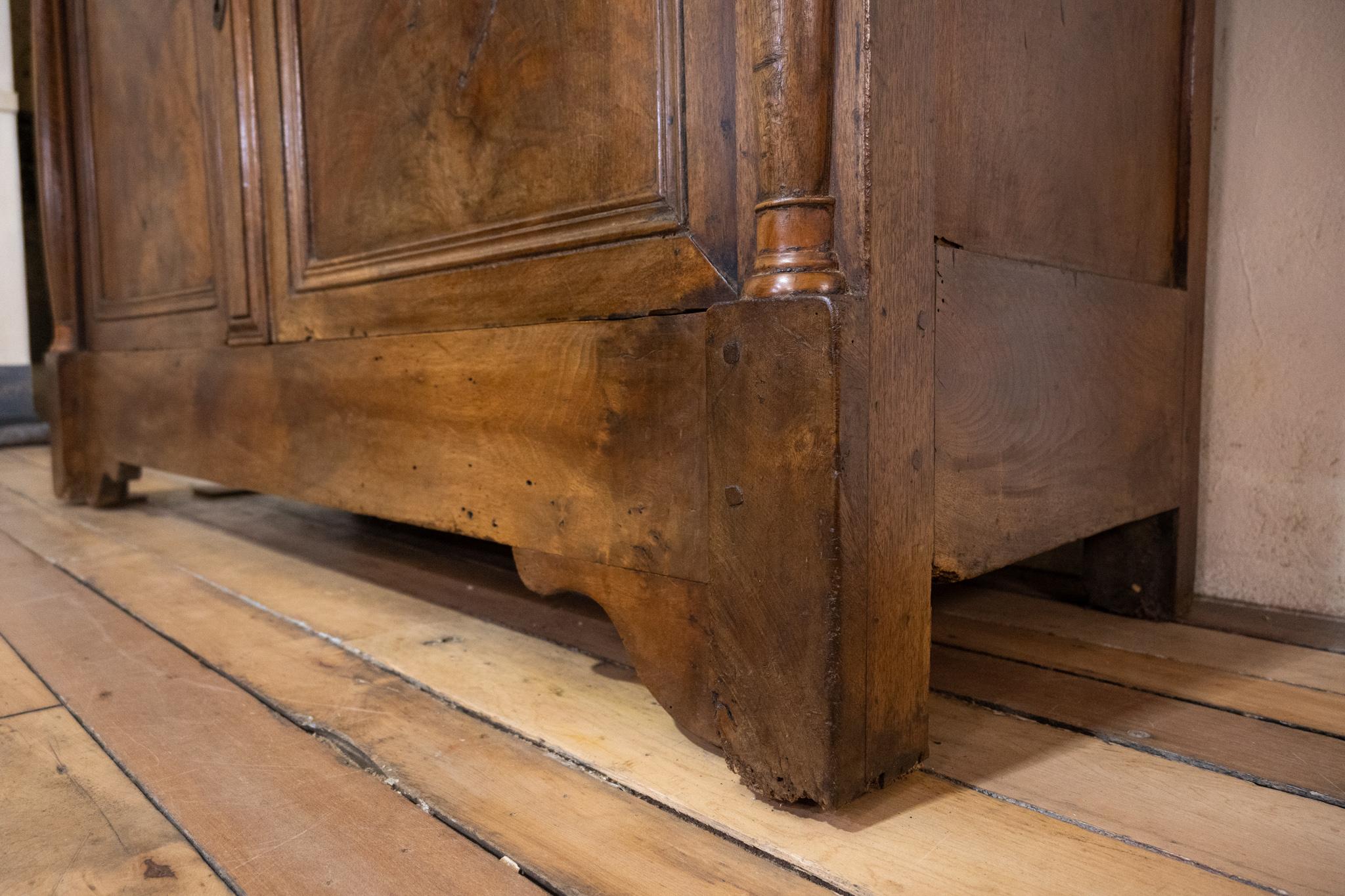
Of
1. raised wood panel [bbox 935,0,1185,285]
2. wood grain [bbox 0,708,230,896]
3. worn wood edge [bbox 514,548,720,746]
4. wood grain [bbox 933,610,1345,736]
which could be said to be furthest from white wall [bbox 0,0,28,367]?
raised wood panel [bbox 935,0,1185,285]

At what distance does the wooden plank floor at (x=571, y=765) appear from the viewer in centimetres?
53

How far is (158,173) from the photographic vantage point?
4.98 ft

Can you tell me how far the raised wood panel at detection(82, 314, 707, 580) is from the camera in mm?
689

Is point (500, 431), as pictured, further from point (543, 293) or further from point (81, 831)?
point (81, 831)

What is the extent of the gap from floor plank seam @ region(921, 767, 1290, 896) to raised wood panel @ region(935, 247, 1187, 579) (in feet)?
0.49

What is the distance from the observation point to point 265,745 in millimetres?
716

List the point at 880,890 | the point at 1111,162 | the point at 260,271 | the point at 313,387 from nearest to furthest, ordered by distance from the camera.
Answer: the point at 880,890 → the point at 1111,162 → the point at 313,387 → the point at 260,271

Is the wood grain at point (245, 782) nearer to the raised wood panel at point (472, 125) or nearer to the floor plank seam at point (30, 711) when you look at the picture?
the floor plank seam at point (30, 711)

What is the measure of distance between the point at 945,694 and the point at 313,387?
826 mm

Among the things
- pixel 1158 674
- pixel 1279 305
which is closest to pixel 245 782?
pixel 1158 674

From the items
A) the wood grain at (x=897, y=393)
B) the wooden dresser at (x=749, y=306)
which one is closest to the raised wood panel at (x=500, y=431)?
the wooden dresser at (x=749, y=306)

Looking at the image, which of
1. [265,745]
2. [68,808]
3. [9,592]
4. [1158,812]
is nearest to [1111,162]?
[1158,812]

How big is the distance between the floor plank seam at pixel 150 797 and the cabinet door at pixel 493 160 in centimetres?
47

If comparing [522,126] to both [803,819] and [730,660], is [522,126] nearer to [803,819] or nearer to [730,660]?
[730,660]
